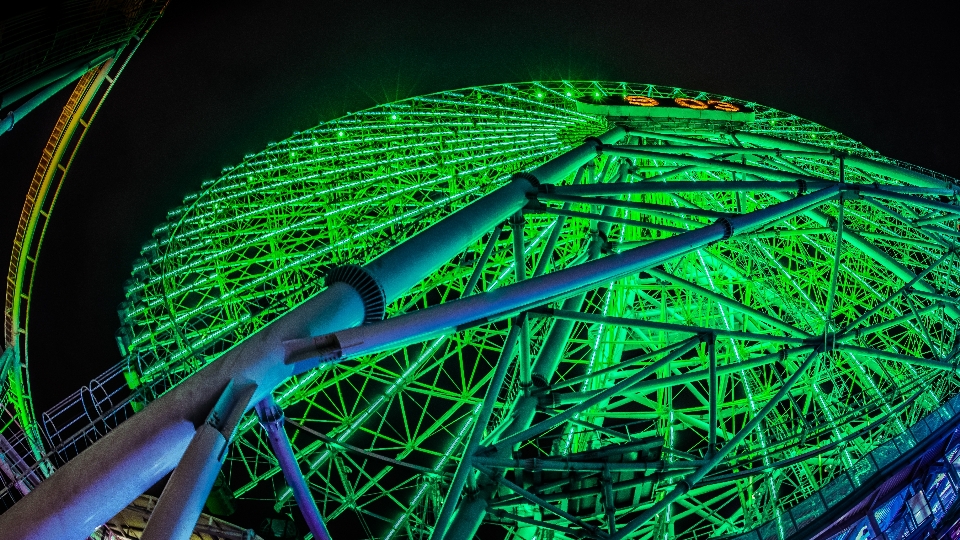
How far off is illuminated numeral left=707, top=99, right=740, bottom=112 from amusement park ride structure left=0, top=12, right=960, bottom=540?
0.59 feet

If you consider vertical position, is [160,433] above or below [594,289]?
below

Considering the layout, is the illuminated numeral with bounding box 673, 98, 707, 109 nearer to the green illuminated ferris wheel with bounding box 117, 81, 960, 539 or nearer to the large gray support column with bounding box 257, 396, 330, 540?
the green illuminated ferris wheel with bounding box 117, 81, 960, 539

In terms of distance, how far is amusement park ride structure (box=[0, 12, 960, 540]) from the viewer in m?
10.5

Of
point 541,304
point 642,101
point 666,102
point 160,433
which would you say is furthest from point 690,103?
point 160,433

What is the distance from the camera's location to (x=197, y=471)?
A: 8477 millimetres

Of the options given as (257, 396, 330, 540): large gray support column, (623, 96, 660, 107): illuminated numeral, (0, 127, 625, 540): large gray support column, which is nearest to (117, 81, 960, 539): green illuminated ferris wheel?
(623, 96, 660, 107): illuminated numeral

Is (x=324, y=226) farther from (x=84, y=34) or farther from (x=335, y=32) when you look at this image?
(x=84, y=34)

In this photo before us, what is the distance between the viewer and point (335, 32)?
27.9 meters

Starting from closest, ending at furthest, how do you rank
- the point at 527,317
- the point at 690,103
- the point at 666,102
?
the point at 527,317 → the point at 666,102 → the point at 690,103

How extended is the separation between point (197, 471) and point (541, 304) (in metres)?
5.57

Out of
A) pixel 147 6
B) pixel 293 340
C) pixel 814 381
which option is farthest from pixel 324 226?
pixel 293 340

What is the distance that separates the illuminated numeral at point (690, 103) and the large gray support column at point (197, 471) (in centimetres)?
1789

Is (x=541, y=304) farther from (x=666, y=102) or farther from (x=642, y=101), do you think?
(x=666, y=102)

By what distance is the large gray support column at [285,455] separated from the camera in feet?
34.3
